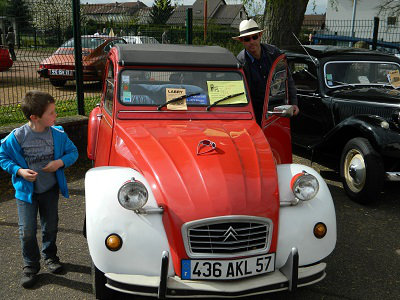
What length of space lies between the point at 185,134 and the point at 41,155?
1.12 metres

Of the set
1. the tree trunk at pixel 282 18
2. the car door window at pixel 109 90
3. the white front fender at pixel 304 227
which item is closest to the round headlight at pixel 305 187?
the white front fender at pixel 304 227

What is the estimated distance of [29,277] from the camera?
334cm

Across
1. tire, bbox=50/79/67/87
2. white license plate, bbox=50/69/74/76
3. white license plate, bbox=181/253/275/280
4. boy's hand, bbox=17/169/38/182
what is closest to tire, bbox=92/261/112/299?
white license plate, bbox=181/253/275/280

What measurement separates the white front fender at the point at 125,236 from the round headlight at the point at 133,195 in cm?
5

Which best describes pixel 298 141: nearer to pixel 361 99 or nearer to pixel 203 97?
pixel 361 99

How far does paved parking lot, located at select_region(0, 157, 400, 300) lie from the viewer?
10.8ft

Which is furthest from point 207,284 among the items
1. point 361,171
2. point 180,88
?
point 361,171

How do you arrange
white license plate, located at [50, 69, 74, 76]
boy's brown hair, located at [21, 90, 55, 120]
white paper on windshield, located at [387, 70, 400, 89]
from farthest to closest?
white license plate, located at [50, 69, 74, 76] < white paper on windshield, located at [387, 70, 400, 89] < boy's brown hair, located at [21, 90, 55, 120]

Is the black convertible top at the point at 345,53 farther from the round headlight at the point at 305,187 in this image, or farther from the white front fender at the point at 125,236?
the white front fender at the point at 125,236

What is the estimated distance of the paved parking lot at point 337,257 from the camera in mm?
3289

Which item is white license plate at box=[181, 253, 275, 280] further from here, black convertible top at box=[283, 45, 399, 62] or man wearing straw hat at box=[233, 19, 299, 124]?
black convertible top at box=[283, 45, 399, 62]

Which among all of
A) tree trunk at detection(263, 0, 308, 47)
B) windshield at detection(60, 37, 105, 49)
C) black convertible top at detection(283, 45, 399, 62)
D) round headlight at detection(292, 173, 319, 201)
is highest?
tree trunk at detection(263, 0, 308, 47)

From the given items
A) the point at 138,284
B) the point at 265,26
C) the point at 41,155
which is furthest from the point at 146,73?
the point at 265,26

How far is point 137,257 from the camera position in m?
2.69
